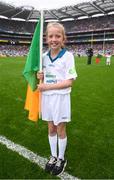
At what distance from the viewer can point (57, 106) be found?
13.5 feet

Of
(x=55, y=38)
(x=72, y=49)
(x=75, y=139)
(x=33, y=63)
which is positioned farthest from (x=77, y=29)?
(x=55, y=38)

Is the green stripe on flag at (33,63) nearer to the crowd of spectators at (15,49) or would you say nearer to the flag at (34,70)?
the flag at (34,70)

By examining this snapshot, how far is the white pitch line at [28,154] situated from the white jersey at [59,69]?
Answer: 1.21 metres

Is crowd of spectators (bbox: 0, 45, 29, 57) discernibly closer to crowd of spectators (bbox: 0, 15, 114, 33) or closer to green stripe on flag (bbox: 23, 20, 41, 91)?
crowd of spectators (bbox: 0, 15, 114, 33)

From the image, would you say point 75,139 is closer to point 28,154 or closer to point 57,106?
point 28,154

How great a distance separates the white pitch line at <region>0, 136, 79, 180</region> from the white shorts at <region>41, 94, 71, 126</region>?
0.78m

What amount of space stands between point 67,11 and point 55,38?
3173 inches

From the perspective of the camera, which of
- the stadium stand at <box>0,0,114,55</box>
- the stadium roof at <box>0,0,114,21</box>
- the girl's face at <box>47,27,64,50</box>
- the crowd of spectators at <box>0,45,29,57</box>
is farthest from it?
the crowd of spectators at <box>0,45,29,57</box>

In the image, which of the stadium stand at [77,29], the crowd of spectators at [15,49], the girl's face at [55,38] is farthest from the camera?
the crowd of spectators at [15,49]

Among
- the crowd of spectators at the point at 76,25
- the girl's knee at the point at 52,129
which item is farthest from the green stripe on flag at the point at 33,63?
the crowd of spectators at the point at 76,25

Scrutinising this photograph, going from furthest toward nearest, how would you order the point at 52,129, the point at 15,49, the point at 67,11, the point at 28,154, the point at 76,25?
the point at 76,25 < the point at 15,49 < the point at 67,11 < the point at 28,154 < the point at 52,129

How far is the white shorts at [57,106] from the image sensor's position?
13.6 feet

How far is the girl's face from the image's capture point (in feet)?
13.3

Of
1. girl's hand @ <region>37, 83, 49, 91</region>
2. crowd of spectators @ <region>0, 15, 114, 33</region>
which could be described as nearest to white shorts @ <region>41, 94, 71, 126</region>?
girl's hand @ <region>37, 83, 49, 91</region>
